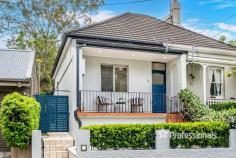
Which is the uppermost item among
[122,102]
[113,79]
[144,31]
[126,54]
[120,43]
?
[144,31]

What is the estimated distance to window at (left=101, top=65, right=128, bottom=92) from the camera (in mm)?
18312

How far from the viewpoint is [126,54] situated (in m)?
17.7

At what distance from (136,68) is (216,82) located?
5.28 metres

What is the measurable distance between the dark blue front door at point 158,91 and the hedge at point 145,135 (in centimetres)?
601

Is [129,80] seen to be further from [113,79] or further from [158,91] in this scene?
[158,91]

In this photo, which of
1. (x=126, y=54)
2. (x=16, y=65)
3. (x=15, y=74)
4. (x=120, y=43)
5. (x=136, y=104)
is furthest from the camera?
(x=126, y=54)

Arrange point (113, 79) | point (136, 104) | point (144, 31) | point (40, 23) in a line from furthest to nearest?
1. point (40, 23)
2. point (144, 31)
3. point (113, 79)
4. point (136, 104)

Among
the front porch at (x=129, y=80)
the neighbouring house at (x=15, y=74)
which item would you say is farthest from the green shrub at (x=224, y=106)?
the neighbouring house at (x=15, y=74)

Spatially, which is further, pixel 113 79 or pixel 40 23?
pixel 40 23

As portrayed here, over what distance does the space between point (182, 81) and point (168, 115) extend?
2.04m

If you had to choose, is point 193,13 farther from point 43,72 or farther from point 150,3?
point 43,72

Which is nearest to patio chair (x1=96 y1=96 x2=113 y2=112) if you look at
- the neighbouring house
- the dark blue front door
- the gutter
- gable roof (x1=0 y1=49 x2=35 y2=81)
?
the gutter

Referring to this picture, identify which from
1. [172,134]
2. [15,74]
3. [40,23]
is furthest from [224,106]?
[40,23]

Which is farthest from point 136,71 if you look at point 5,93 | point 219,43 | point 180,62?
point 5,93
